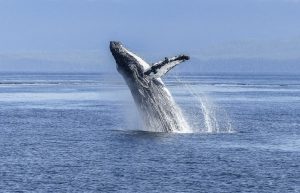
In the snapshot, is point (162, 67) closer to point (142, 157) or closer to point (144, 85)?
point (144, 85)

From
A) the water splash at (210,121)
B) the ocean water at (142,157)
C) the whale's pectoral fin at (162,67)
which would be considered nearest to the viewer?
the ocean water at (142,157)

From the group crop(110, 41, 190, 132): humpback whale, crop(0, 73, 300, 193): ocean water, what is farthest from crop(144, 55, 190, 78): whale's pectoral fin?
crop(0, 73, 300, 193): ocean water

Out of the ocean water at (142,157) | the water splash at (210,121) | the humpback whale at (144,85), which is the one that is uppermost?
the humpback whale at (144,85)

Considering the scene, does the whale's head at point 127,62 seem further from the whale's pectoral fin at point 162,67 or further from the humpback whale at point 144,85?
the whale's pectoral fin at point 162,67

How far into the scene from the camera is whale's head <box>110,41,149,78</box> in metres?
46.8

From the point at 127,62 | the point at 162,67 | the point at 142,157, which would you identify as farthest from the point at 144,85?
the point at 142,157

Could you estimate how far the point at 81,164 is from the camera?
1607 inches

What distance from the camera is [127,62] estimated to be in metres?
46.9

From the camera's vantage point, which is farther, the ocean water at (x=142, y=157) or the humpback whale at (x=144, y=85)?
the humpback whale at (x=144, y=85)

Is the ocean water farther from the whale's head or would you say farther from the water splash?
the whale's head

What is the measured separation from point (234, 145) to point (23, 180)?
649 inches

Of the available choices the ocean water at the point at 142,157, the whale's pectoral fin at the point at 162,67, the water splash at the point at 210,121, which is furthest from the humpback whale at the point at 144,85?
the water splash at the point at 210,121

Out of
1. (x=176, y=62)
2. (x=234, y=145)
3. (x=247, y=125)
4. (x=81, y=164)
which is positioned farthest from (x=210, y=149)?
(x=247, y=125)

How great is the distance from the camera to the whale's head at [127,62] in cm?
4681
